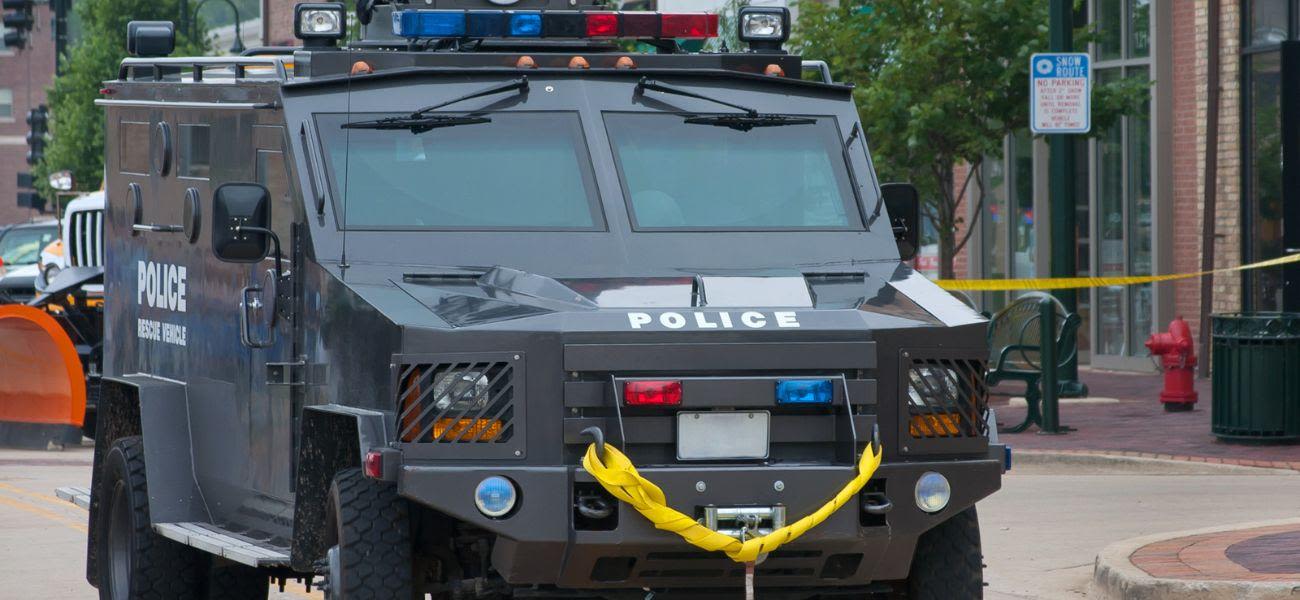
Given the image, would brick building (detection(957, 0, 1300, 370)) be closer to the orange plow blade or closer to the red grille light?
the orange plow blade

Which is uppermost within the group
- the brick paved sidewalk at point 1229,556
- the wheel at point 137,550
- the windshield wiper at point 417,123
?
the windshield wiper at point 417,123

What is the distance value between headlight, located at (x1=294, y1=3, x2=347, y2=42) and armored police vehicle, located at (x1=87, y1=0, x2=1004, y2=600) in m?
0.02

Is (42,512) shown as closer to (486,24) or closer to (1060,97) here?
(486,24)

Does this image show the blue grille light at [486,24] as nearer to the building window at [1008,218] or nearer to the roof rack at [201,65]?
the roof rack at [201,65]

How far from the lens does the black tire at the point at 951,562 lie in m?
7.21

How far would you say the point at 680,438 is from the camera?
667 cm

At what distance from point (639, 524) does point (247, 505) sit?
2.53 m

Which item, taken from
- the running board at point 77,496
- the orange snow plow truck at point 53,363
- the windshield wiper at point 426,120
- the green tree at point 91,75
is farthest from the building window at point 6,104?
the windshield wiper at point 426,120

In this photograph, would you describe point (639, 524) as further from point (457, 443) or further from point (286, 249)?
point (286, 249)

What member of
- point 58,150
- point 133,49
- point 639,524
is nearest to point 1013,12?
point 133,49

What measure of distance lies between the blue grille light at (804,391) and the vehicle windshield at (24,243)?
29098 millimetres

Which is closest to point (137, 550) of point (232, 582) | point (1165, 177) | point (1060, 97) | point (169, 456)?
point (169, 456)

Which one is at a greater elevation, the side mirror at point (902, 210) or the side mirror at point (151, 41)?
the side mirror at point (151, 41)

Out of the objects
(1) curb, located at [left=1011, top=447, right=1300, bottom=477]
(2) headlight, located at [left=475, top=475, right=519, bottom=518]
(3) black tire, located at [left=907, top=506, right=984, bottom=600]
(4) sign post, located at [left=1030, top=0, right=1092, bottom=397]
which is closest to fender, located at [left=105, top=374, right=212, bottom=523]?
(2) headlight, located at [left=475, top=475, right=519, bottom=518]
